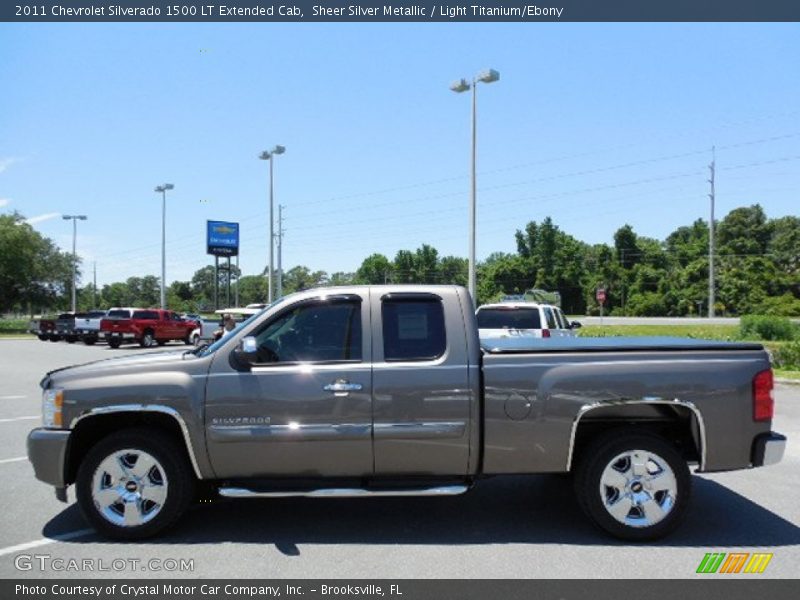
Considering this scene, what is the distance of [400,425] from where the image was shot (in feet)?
15.9

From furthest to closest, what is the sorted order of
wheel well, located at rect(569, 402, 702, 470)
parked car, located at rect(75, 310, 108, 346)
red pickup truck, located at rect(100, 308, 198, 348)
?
parked car, located at rect(75, 310, 108, 346), red pickup truck, located at rect(100, 308, 198, 348), wheel well, located at rect(569, 402, 702, 470)

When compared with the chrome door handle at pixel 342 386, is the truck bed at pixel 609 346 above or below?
above

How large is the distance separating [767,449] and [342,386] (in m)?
3.16

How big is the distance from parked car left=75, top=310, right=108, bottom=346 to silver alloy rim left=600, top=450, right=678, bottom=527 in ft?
108

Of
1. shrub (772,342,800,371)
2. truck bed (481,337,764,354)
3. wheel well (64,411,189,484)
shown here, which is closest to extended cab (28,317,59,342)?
shrub (772,342,800,371)

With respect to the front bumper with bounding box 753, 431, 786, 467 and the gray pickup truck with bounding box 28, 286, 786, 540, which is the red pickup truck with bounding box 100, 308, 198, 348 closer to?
the gray pickup truck with bounding box 28, 286, 786, 540

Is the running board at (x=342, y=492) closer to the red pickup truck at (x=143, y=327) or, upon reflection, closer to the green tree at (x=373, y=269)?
the red pickup truck at (x=143, y=327)

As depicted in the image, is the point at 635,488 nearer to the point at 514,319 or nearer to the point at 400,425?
the point at 400,425

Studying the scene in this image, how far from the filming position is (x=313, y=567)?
436 cm

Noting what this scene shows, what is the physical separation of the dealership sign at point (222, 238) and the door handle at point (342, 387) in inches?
1992

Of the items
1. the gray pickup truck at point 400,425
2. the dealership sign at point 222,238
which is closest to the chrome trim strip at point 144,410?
the gray pickup truck at point 400,425

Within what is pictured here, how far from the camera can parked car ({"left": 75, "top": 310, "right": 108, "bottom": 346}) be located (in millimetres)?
33812

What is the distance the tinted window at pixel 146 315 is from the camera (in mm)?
31253

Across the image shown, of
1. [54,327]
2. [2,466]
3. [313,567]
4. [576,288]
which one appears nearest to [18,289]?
[54,327]
